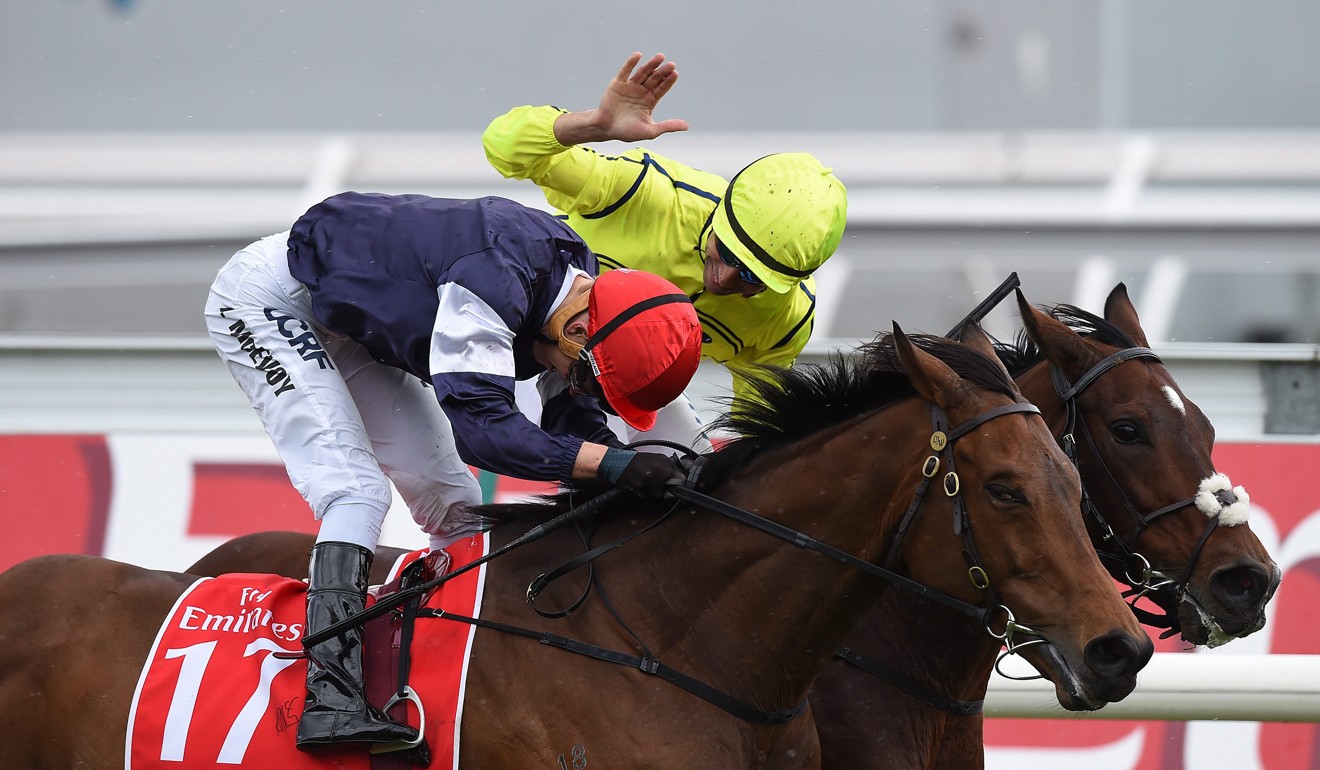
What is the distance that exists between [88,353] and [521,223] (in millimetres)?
3593

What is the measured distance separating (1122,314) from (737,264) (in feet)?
3.27

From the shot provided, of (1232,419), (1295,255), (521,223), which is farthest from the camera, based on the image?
(1295,255)

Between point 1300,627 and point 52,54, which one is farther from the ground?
point 52,54

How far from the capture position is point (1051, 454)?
2.32 meters

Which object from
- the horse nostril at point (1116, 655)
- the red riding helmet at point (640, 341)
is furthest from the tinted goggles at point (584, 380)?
the horse nostril at point (1116, 655)

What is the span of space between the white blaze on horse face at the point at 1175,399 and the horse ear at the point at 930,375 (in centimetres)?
96

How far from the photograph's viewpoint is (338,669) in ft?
8.22

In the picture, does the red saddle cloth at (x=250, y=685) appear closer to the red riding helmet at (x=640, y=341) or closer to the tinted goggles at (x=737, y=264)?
the red riding helmet at (x=640, y=341)

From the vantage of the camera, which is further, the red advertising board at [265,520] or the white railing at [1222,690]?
the red advertising board at [265,520]

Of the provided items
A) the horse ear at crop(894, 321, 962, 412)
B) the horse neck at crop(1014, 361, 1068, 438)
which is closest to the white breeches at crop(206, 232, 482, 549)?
the horse ear at crop(894, 321, 962, 412)

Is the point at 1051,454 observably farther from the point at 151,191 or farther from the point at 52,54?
the point at 52,54

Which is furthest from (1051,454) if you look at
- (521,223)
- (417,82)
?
(417,82)

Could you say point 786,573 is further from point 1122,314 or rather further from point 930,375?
point 1122,314

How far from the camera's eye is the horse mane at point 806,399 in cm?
249
